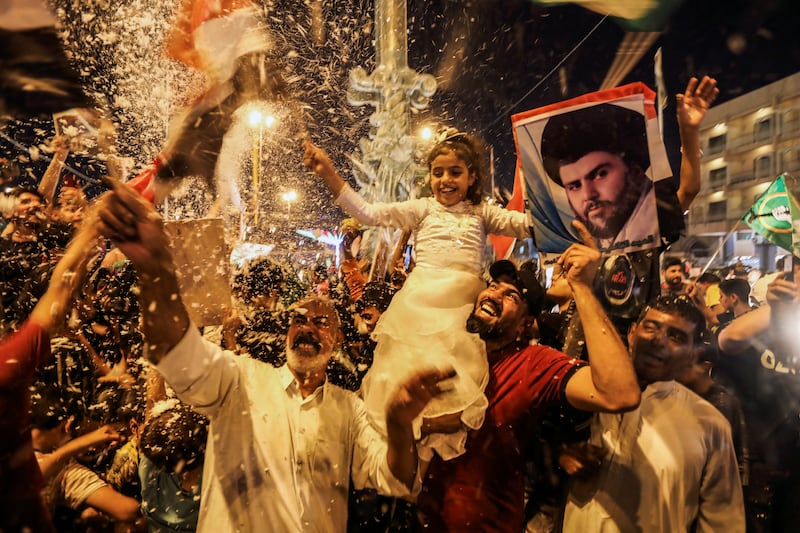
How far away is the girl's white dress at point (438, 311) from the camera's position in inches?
87.6

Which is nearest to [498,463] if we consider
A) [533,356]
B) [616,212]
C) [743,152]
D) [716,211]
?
[533,356]

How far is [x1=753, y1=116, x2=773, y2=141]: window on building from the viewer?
26059 mm

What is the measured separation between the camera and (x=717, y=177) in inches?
1259

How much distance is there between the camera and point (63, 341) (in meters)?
3.11

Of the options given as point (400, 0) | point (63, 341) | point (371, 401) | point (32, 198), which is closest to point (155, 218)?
point (371, 401)

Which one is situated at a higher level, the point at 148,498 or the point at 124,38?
the point at 124,38

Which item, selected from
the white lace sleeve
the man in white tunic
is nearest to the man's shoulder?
the man in white tunic

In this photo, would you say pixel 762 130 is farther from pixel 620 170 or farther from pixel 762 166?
pixel 620 170

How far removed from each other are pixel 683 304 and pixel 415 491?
1.50 metres

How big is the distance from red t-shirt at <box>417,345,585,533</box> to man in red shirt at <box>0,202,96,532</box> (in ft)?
4.82

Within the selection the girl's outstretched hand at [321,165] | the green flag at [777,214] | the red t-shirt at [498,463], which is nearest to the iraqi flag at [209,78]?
the girl's outstretched hand at [321,165]

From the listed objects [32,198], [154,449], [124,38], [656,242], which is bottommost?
[154,449]

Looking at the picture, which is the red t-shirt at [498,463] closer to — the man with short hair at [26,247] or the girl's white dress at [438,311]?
the girl's white dress at [438,311]

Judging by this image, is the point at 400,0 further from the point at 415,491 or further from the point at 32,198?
the point at 415,491
